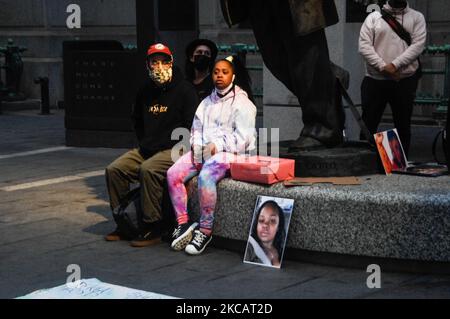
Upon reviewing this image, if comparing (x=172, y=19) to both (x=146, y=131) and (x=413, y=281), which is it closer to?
(x=146, y=131)

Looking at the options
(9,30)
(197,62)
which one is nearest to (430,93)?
(197,62)

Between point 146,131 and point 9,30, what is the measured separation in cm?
1340

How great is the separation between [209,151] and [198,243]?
0.64 meters

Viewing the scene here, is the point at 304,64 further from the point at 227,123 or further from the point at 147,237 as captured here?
the point at 147,237

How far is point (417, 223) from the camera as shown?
5.54 metres

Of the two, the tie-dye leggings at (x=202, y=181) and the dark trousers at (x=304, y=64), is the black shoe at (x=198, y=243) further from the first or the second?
the dark trousers at (x=304, y=64)

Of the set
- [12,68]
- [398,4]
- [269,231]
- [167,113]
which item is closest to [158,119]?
[167,113]

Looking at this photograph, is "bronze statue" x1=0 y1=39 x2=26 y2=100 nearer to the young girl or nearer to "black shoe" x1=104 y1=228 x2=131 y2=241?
"black shoe" x1=104 y1=228 x2=131 y2=241

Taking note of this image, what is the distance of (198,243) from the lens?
20.4 ft

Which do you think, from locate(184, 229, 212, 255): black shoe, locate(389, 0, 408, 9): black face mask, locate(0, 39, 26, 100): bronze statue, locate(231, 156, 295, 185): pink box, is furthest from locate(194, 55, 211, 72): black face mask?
locate(0, 39, 26, 100): bronze statue

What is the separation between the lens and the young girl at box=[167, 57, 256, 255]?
6262mm

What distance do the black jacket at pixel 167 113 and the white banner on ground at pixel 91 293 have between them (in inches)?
63.2

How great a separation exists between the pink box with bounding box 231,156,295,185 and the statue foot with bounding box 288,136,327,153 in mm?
311

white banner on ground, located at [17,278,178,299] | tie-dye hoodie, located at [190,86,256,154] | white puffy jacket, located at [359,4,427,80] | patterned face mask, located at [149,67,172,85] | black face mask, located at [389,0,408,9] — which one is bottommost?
white banner on ground, located at [17,278,178,299]
